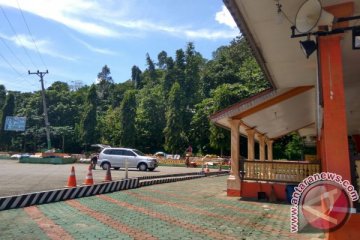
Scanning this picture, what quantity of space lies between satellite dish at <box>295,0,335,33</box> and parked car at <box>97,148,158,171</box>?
19859mm

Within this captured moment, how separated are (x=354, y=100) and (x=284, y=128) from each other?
617 centimetres

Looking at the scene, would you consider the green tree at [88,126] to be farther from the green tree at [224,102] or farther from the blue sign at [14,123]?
the green tree at [224,102]

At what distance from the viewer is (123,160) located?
2450cm

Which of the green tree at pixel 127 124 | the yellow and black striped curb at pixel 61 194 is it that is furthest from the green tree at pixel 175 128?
the yellow and black striped curb at pixel 61 194

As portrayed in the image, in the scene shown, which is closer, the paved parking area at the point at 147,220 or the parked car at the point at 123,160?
the paved parking area at the point at 147,220

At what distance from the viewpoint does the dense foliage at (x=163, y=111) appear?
4759cm

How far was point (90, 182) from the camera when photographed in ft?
39.5

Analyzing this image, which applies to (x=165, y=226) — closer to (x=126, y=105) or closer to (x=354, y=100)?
(x=354, y=100)

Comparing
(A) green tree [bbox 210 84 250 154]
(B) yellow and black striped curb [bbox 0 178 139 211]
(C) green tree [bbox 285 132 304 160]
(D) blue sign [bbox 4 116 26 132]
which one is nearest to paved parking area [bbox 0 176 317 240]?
(B) yellow and black striped curb [bbox 0 178 139 211]

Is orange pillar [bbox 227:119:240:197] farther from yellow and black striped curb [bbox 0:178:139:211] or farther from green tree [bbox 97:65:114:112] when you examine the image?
green tree [bbox 97:65:114:112]

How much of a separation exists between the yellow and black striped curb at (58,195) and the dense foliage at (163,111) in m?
29.5

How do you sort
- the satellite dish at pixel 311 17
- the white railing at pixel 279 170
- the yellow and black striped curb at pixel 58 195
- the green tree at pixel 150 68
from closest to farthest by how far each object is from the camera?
the satellite dish at pixel 311 17, the yellow and black striped curb at pixel 58 195, the white railing at pixel 279 170, the green tree at pixel 150 68

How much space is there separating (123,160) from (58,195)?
573 inches

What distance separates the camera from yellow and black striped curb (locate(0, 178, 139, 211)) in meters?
8.46
